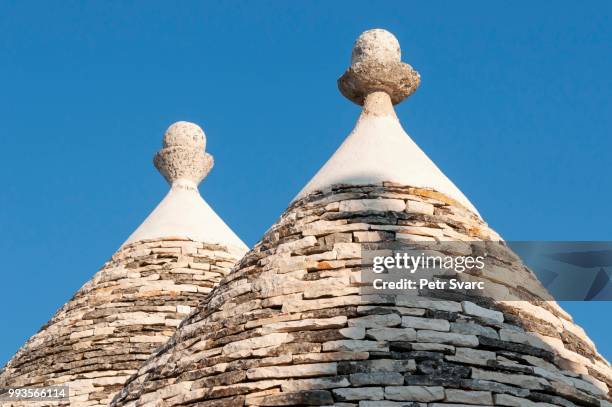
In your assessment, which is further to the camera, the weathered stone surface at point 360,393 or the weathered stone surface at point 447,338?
the weathered stone surface at point 447,338

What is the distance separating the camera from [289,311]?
29.0ft

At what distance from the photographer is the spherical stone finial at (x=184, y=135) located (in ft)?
52.4

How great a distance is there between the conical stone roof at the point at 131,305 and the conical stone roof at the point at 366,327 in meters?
3.48

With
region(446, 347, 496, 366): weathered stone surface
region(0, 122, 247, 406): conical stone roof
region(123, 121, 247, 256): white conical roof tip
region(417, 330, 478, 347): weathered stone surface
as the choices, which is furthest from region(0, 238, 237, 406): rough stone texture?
region(446, 347, 496, 366): weathered stone surface

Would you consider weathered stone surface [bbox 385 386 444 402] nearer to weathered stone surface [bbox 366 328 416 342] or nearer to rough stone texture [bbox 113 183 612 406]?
rough stone texture [bbox 113 183 612 406]

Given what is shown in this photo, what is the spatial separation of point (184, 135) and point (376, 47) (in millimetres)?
5065

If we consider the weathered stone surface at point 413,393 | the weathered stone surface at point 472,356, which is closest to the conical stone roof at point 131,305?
the weathered stone surface at point 472,356

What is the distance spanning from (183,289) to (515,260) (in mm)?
4795

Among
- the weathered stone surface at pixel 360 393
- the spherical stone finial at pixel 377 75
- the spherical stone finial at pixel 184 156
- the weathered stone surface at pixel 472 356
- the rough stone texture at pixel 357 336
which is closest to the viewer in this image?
the weathered stone surface at pixel 360 393

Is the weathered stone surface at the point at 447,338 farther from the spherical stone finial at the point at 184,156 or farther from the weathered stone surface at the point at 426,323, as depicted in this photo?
the spherical stone finial at the point at 184,156

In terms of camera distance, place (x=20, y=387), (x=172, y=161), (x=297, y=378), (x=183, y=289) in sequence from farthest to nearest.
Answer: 1. (x=172, y=161)
2. (x=183, y=289)
3. (x=20, y=387)
4. (x=297, y=378)

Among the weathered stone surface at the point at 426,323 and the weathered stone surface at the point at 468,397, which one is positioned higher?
the weathered stone surface at the point at 426,323

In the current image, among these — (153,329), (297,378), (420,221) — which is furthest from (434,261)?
(153,329)

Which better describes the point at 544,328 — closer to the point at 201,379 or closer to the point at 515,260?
the point at 515,260
